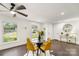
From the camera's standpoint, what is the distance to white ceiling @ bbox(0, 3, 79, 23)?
1.09m

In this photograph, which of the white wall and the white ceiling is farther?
the white wall

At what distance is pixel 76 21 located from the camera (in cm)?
120

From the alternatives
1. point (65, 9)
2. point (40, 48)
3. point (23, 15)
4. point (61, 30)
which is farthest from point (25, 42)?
point (65, 9)

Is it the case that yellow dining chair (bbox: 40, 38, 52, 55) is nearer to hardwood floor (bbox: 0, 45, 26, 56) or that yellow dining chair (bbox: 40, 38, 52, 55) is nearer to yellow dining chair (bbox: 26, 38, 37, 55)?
yellow dining chair (bbox: 26, 38, 37, 55)

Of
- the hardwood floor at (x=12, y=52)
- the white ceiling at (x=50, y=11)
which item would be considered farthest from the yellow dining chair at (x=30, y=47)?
the white ceiling at (x=50, y=11)

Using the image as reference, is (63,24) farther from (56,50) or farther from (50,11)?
(56,50)

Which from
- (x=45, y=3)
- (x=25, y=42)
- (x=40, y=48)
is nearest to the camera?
(x=45, y=3)

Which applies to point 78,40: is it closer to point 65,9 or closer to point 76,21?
point 76,21

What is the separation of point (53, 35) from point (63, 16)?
0.31m

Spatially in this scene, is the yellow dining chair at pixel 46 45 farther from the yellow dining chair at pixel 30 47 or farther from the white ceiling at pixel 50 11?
the white ceiling at pixel 50 11

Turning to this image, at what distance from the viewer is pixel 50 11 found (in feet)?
3.95

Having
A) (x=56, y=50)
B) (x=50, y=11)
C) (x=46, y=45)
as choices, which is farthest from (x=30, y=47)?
(x=50, y=11)

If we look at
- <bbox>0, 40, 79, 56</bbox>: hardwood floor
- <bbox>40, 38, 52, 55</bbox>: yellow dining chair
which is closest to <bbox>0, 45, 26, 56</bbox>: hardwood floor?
<bbox>0, 40, 79, 56</bbox>: hardwood floor

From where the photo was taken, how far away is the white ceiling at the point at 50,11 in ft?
3.58
